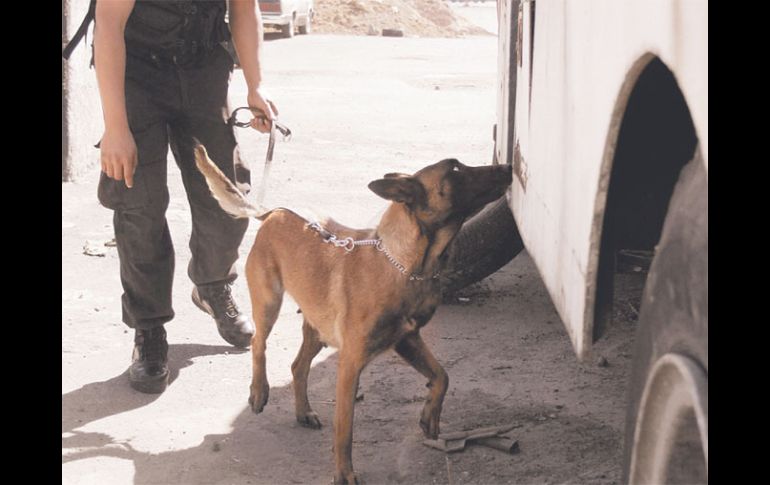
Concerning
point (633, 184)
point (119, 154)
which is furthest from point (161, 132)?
point (633, 184)

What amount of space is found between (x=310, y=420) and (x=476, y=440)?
699 millimetres

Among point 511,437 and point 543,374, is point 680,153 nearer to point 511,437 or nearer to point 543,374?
point 511,437

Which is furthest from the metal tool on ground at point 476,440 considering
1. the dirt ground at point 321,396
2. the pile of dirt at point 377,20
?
the pile of dirt at point 377,20

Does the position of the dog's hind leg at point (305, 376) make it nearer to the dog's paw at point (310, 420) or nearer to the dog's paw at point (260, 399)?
the dog's paw at point (310, 420)

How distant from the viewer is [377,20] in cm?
3428

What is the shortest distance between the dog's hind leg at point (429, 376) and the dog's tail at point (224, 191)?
0.88 metres

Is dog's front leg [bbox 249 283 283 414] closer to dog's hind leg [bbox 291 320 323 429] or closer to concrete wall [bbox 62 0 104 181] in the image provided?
dog's hind leg [bbox 291 320 323 429]

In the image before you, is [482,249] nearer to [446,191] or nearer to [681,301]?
[446,191]

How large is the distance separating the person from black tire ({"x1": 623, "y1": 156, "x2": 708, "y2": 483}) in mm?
2642

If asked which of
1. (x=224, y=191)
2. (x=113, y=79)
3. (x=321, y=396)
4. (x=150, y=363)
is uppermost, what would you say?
(x=113, y=79)

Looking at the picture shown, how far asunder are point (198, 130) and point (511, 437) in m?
1.92

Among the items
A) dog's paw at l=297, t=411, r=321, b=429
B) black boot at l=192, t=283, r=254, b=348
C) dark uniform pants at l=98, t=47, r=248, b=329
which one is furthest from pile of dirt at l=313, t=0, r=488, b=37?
dog's paw at l=297, t=411, r=321, b=429
